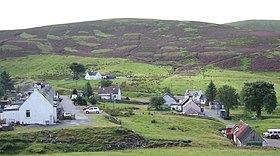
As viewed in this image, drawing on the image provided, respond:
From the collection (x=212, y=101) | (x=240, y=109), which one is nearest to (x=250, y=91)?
(x=240, y=109)

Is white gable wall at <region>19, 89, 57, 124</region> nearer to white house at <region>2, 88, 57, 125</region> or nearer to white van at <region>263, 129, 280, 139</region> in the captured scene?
white house at <region>2, 88, 57, 125</region>

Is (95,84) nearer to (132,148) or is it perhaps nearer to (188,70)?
(188,70)

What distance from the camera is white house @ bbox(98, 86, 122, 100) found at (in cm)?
9887

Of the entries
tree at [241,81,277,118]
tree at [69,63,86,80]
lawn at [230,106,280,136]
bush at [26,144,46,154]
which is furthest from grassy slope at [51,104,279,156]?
tree at [69,63,86,80]

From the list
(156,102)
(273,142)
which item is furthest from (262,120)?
(156,102)

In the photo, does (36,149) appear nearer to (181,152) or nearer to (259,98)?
(181,152)

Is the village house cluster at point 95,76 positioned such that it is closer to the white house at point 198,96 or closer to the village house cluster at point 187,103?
the village house cluster at point 187,103

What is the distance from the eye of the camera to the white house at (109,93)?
324 feet

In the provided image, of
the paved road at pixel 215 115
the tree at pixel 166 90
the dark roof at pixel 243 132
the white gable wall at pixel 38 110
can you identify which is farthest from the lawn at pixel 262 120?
the white gable wall at pixel 38 110

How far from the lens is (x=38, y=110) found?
160ft

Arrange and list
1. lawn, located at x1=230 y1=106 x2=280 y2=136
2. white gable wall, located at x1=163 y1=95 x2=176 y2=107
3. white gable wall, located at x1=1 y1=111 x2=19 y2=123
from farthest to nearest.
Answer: white gable wall, located at x1=163 y1=95 x2=176 y2=107, lawn, located at x1=230 y1=106 x2=280 y2=136, white gable wall, located at x1=1 y1=111 x2=19 y2=123

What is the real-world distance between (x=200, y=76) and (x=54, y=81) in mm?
52592

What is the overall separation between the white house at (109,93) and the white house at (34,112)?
47.6 m

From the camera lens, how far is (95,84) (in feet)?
408
